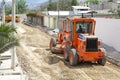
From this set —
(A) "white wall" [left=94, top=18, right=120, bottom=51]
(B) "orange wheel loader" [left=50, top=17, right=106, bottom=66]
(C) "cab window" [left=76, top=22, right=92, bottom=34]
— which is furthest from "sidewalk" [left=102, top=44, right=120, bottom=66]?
(C) "cab window" [left=76, top=22, right=92, bottom=34]

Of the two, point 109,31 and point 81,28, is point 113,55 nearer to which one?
point 81,28

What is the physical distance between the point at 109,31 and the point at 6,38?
17.5m

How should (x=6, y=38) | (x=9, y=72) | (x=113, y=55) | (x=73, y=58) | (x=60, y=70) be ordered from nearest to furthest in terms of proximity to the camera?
1. (x=6, y=38)
2. (x=9, y=72)
3. (x=60, y=70)
4. (x=73, y=58)
5. (x=113, y=55)

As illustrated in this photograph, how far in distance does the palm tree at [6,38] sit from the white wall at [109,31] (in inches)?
575

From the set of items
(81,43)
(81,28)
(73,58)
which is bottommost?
(73,58)

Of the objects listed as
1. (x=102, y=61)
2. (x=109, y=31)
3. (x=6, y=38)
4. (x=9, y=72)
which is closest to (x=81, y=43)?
(x=102, y=61)

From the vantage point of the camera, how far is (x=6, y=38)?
10094 mm

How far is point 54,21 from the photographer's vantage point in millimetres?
47781

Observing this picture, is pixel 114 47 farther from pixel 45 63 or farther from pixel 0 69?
pixel 0 69

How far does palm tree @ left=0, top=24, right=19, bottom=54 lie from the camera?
32.6 ft

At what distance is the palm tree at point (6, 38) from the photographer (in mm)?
9950

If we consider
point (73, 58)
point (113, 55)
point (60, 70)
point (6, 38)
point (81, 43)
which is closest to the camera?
point (6, 38)

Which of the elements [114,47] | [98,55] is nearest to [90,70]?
[98,55]

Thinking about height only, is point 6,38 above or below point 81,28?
above
